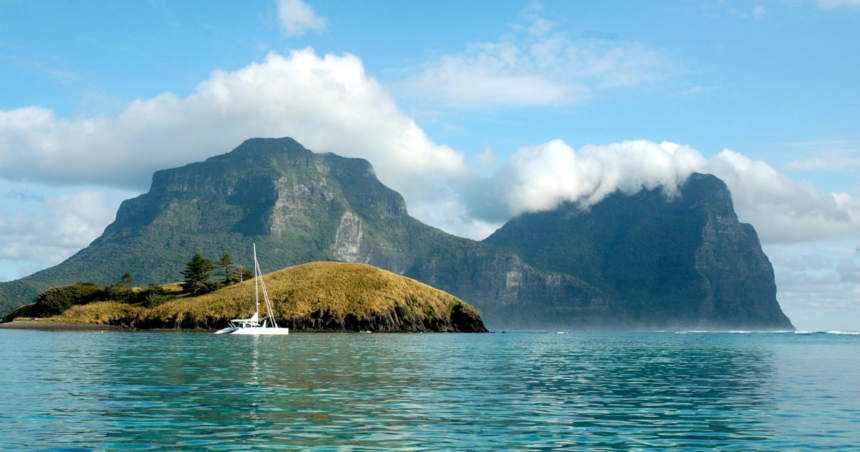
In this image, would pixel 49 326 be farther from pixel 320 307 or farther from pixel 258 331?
pixel 258 331

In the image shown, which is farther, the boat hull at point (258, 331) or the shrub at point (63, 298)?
the shrub at point (63, 298)

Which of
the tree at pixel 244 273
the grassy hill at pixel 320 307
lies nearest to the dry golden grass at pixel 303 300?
the grassy hill at pixel 320 307

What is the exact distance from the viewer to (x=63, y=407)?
22594 mm

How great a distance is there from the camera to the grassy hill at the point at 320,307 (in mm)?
142125

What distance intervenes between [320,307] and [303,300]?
18.5ft

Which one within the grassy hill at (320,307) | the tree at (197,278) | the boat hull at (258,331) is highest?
the tree at (197,278)

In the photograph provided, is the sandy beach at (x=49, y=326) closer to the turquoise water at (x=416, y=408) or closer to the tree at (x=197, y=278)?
the tree at (x=197, y=278)

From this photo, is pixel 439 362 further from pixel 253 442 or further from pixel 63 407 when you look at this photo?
pixel 253 442

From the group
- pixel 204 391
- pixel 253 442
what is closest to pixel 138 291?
pixel 204 391

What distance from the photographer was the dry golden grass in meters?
145

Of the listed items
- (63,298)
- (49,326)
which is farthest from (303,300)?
(63,298)

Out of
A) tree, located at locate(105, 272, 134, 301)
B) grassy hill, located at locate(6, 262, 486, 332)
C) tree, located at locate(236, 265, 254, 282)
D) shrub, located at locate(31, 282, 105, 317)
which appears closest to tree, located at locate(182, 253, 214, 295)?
grassy hill, located at locate(6, 262, 486, 332)

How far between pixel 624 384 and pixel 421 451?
2044 centimetres

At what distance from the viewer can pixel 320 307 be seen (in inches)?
5674
